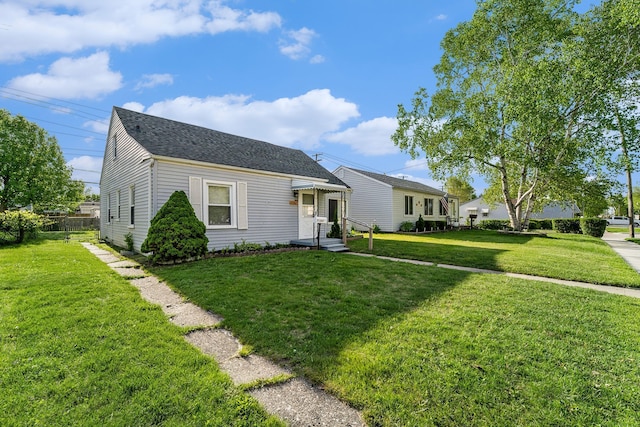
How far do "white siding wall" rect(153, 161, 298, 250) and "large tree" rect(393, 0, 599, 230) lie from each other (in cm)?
1229

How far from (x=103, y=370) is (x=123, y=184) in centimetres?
1060

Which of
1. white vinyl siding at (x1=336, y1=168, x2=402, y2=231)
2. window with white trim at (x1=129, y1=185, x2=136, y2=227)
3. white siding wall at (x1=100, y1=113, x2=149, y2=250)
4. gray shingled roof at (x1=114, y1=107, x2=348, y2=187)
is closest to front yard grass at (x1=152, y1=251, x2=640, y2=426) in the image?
white siding wall at (x1=100, y1=113, x2=149, y2=250)

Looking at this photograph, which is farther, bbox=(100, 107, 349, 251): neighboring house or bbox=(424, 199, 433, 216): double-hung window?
bbox=(424, 199, 433, 216): double-hung window

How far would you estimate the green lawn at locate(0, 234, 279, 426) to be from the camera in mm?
2223

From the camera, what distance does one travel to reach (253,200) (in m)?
10.8

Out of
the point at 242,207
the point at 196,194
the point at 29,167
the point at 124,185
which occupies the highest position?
the point at 29,167

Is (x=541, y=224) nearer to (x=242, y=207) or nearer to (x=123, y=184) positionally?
(x=242, y=207)

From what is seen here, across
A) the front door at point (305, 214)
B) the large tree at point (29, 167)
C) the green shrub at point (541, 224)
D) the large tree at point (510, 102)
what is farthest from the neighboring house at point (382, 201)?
the large tree at point (29, 167)

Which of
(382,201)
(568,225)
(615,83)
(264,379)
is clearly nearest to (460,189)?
(568,225)

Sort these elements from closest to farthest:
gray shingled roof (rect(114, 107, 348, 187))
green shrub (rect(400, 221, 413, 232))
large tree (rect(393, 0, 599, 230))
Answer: gray shingled roof (rect(114, 107, 348, 187)), large tree (rect(393, 0, 599, 230)), green shrub (rect(400, 221, 413, 232))

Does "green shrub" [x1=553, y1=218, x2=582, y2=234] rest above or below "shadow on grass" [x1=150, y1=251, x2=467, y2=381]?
above

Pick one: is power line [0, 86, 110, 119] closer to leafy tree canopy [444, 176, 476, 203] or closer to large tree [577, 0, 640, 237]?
large tree [577, 0, 640, 237]

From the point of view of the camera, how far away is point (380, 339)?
11.6 ft

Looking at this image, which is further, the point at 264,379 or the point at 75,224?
the point at 75,224
